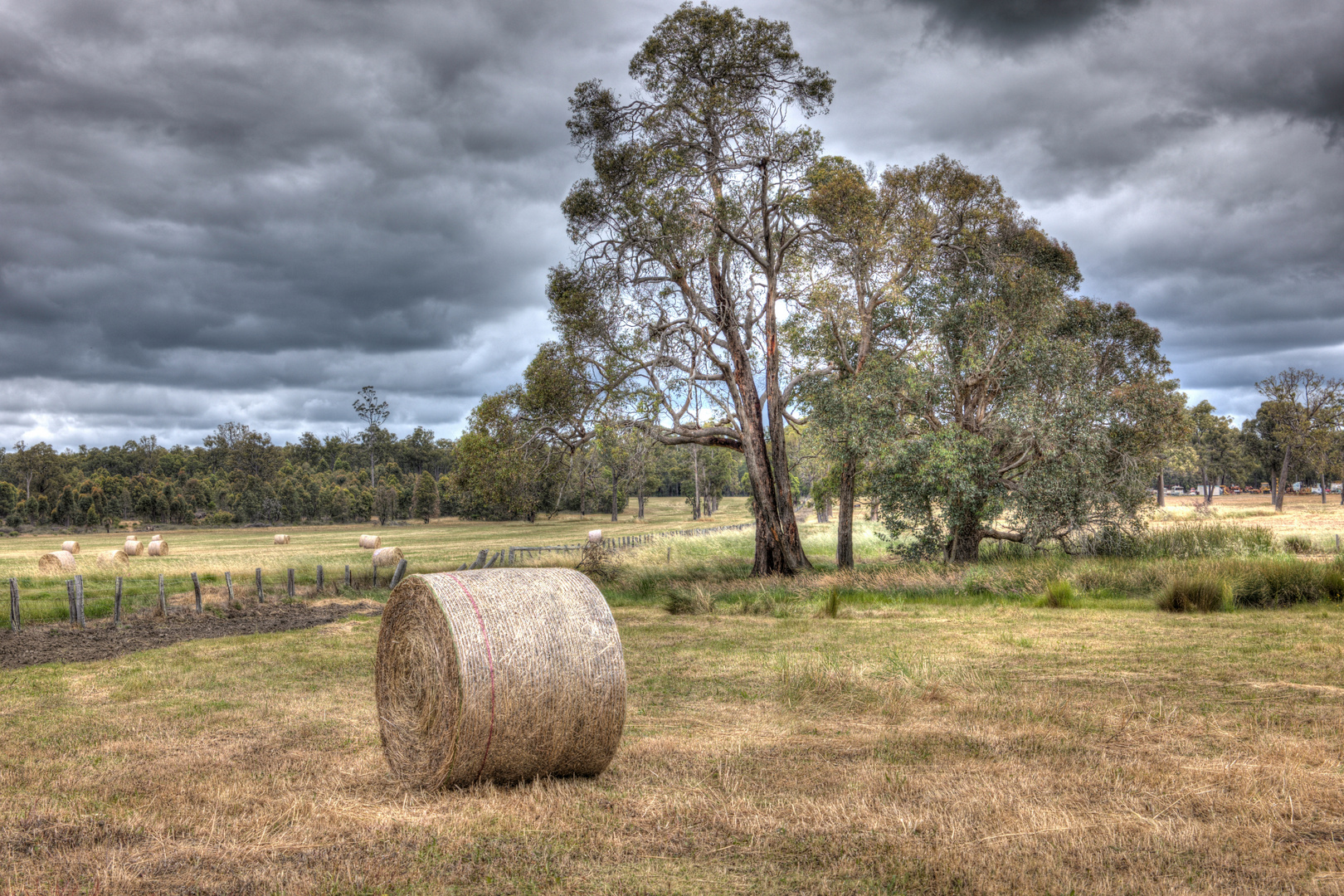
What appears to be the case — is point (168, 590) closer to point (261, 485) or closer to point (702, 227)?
point (702, 227)

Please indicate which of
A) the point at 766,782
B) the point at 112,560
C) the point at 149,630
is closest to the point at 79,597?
the point at 149,630

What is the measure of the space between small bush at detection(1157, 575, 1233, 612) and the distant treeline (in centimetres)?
3429

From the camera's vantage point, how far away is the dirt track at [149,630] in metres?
13.6

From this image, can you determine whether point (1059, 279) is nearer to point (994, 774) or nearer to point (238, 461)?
point (994, 774)

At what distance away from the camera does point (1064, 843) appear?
474 cm

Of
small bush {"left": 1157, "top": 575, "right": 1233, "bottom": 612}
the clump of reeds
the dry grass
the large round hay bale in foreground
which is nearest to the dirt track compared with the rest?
Answer: the dry grass

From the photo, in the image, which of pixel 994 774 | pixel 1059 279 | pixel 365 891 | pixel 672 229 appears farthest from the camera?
pixel 1059 279

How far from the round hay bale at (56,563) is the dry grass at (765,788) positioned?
61.6ft

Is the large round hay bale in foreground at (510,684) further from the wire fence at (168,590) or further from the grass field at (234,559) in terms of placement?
the grass field at (234,559)

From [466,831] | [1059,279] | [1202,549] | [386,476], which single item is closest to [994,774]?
[466,831]

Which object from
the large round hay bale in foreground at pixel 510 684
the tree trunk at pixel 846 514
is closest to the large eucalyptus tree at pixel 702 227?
the tree trunk at pixel 846 514

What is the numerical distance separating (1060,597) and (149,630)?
18225mm

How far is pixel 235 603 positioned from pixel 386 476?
8603 cm

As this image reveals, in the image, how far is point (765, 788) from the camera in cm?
594
